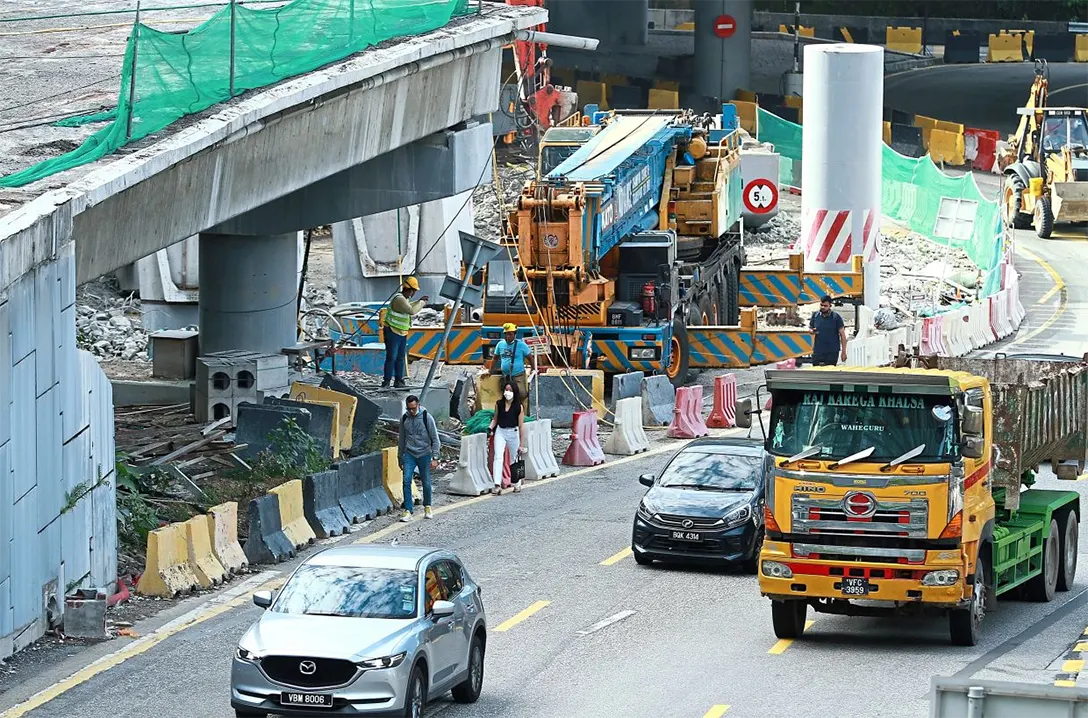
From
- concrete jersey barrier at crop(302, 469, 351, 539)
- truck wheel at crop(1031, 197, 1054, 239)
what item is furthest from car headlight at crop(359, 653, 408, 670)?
truck wheel at crop(1031, 197, 1054, 239)

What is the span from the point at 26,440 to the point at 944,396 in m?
8.15

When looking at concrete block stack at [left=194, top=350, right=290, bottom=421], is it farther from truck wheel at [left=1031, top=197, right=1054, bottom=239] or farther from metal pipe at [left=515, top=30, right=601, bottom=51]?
truck wheel at [left=1031, top=197, right=1054, bottom=239]

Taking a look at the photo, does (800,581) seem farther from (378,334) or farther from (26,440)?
(378,334)

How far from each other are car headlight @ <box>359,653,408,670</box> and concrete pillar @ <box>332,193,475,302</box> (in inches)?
1052

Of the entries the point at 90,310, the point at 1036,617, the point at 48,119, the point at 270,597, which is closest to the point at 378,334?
the point at 90,310

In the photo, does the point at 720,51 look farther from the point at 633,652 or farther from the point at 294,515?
the point at 633,652

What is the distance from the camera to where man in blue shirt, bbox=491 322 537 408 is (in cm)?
2839

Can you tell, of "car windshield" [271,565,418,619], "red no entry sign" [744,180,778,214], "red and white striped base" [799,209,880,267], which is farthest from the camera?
"red no entry sign" [744,180,778,214]

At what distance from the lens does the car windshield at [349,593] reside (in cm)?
1572

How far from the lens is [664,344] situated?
108 ft

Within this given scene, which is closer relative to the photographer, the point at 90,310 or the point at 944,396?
the point at 944,396

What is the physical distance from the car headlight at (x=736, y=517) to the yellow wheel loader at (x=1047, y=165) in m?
29.0

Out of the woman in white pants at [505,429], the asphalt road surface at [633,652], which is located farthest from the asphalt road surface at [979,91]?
the asphalt road surface at [633,652]

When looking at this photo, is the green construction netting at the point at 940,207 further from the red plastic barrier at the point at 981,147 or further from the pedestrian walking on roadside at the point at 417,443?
the pedestrian walking on roadside at the point at 417,443
